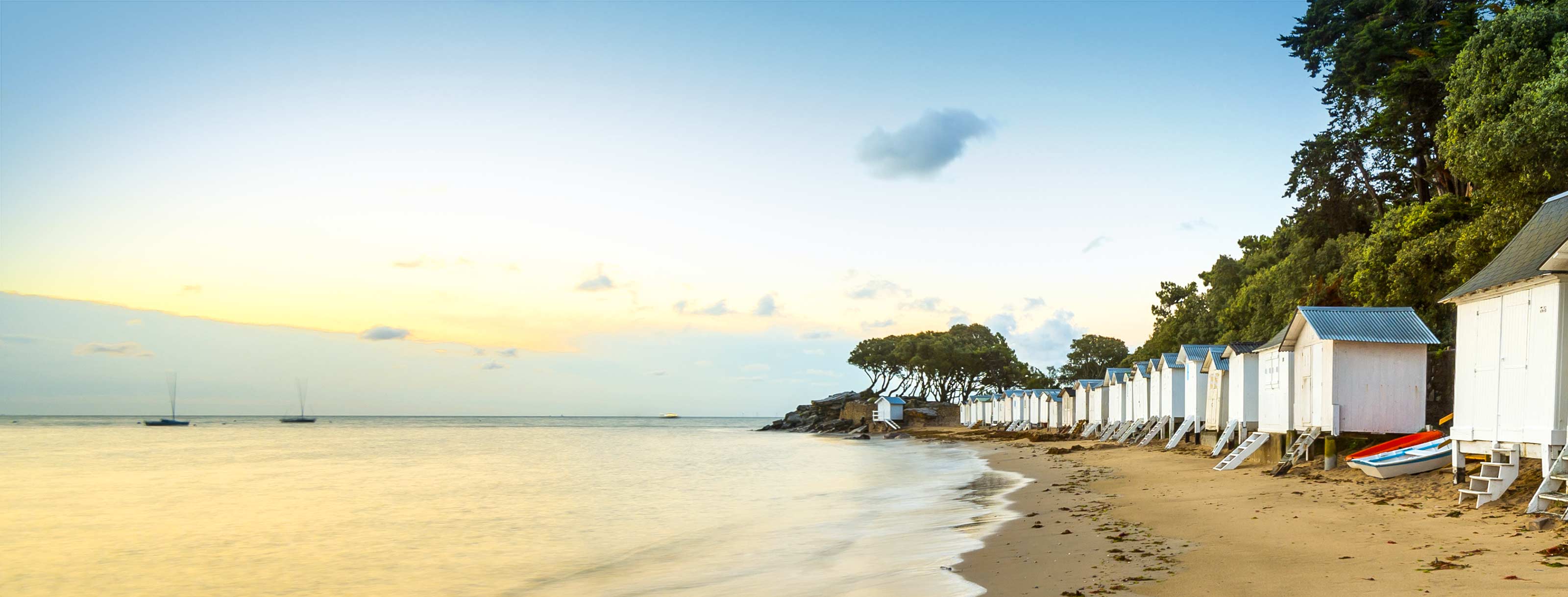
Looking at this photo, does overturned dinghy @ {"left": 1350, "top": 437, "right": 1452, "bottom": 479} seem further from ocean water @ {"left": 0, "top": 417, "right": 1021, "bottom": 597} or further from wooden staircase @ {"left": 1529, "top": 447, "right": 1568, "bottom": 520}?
ocean water @ {"left": 0, "top": 417, "right": 1021, "bottom": 597}

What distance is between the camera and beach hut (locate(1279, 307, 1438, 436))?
2267cm

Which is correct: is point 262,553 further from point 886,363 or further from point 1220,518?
point 886,363

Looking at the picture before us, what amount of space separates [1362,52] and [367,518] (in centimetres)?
3682

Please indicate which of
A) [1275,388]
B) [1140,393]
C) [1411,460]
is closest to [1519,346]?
[1411,460]

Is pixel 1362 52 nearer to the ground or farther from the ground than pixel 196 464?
farther from the ground

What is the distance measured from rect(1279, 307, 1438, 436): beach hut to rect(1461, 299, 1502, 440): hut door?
22.7ft

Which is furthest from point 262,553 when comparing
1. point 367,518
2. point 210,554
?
point 367,518

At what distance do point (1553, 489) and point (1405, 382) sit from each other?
1100 cm

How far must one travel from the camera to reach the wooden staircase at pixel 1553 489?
41.4ft

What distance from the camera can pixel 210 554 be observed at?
59.6ft

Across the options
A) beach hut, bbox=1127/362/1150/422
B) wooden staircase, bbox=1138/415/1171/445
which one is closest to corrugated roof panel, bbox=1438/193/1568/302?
wooden staircase, bbox=1138/415/1171/445

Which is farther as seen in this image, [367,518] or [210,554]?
[367,518]

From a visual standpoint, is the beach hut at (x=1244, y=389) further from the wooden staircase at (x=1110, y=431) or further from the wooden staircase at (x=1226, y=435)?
the wooden staircase at (x=1110, y=431)

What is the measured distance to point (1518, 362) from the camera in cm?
1461
